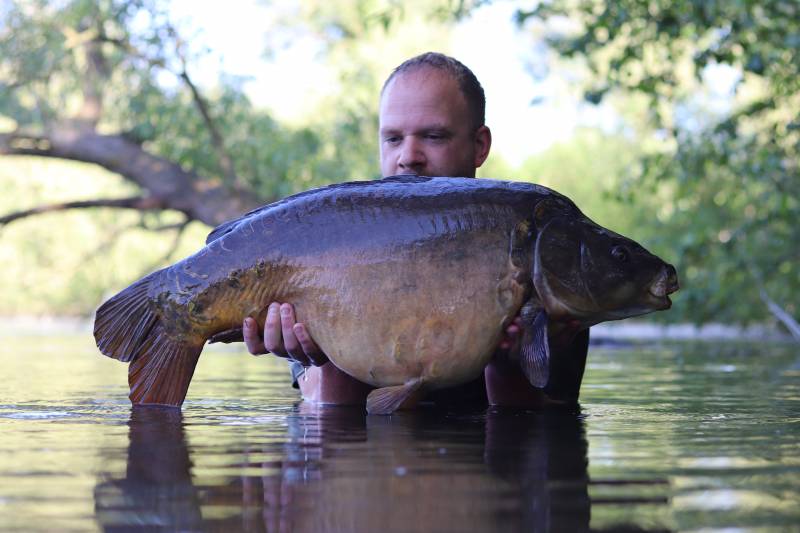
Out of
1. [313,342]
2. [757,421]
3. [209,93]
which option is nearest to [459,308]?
[313,342]

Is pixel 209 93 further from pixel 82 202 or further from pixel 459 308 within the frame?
pixel 459 308

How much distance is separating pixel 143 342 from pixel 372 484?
1596mm

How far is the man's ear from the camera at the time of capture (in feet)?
15.6

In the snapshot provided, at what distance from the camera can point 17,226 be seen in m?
24.7

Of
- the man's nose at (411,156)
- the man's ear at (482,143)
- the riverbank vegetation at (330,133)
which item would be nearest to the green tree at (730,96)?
the riverbank vegetation at (330,133)

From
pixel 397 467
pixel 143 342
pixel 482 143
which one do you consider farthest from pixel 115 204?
pixel 397 467

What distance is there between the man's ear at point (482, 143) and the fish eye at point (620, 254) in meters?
1.48

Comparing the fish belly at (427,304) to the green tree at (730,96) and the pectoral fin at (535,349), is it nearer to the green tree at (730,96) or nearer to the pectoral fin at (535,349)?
the pectoral fin at (535,349)

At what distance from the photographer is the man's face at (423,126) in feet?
14.6

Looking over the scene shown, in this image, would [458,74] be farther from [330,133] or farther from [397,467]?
[330,133]

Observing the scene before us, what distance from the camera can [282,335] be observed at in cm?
346

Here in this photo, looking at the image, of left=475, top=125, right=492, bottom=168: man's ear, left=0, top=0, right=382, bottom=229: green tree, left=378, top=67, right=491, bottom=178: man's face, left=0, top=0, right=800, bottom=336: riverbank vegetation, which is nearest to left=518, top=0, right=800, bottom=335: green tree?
left=0, top=0, right=800, bottom=336: riverbank vegetation

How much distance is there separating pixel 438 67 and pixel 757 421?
196 cm

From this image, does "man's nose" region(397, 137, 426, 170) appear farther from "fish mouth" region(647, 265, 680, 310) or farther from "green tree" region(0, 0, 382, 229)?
"green tree" region(0, 0, 382, 229)
